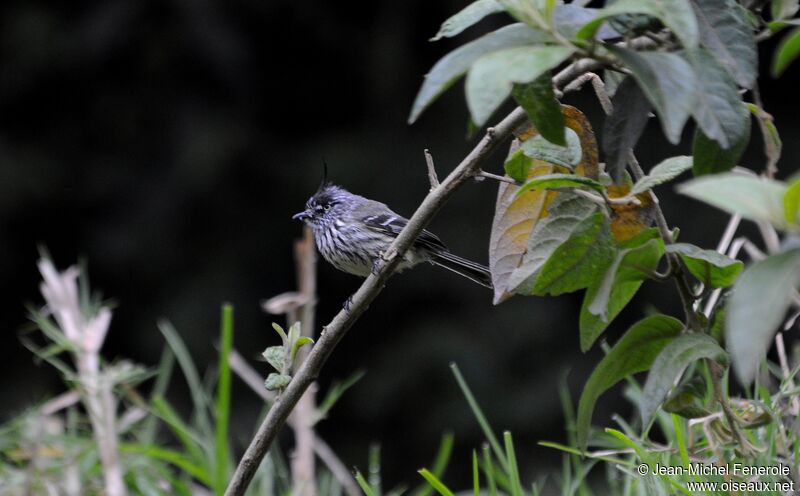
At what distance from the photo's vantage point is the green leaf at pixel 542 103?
1170 millimetres

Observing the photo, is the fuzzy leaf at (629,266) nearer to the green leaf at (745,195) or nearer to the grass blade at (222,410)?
the green leaf at (745,195)

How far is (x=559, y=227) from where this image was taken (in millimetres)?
1369

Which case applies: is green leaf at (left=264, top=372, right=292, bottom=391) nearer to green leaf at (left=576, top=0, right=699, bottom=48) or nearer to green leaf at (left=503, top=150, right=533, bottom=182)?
green leaf at (left=503, top=150, right=533, bottom=182)

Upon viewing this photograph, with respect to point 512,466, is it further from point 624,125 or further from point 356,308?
point 624,125

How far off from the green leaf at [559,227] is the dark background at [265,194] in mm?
4799

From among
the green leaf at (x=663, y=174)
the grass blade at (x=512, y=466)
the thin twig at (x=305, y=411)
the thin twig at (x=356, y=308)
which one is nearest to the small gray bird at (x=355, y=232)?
the thin twig at (x=305, y=411)

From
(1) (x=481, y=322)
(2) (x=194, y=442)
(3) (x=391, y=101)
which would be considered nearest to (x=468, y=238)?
(1) (x=481, y=322)

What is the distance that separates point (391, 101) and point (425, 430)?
89.3 inches

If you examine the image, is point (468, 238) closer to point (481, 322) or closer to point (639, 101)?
point (481, 322)

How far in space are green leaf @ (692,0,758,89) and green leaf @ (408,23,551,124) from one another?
24cm

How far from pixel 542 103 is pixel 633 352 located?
17.2 inches

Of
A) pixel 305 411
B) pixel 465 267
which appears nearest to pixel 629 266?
pixel 305 411

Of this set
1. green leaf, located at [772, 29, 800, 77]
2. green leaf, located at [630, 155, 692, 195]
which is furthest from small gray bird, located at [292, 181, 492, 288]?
green leaf, located at [772, 29, 800, 77]

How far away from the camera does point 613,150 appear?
122 centimetres
